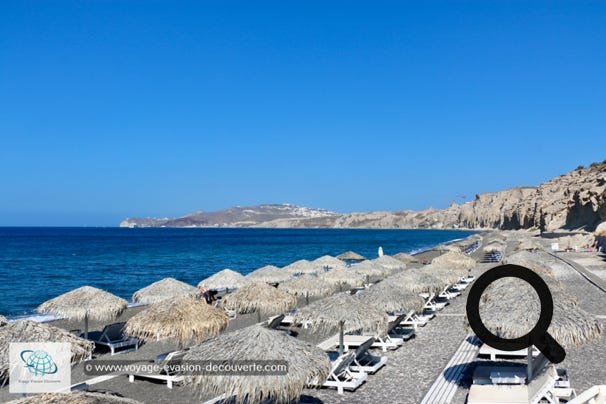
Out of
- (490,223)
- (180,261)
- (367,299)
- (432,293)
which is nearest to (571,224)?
(180,261)

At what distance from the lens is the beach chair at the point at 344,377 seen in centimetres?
962

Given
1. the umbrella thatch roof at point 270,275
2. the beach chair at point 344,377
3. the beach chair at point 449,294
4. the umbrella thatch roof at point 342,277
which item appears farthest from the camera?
the beach chair at point 449,294

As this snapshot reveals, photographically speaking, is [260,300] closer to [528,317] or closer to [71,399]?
[528,317]

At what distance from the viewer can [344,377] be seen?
10055 mm

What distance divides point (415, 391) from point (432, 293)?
8.94 meters

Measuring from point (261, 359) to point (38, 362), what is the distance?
12.1ft

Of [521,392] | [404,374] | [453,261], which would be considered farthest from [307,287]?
[453,261]

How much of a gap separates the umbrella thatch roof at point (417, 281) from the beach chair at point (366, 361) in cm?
503

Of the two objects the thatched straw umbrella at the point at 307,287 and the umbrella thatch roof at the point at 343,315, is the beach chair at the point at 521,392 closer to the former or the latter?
the umbrella thatch roof at the point at 343,315

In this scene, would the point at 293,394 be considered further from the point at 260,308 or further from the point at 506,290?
the point at 260,308

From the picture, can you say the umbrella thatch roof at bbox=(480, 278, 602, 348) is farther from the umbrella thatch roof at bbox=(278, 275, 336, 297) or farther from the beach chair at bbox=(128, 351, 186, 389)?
the umbrella thatch roof at bbox=(278, 275, 336, 297)

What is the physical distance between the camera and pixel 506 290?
10.0 m

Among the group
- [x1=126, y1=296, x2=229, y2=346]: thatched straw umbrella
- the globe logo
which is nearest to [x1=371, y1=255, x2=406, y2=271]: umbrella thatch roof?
[x1=126, y1=296, x2=229, y2=346]: thatched straw umbrella

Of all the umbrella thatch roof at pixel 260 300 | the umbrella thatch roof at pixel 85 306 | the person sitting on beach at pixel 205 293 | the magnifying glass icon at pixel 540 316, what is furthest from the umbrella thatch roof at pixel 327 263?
the magnifying glass icon at pixel 540 316
